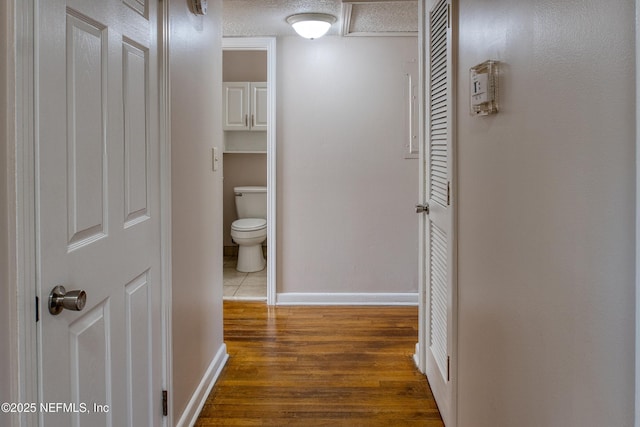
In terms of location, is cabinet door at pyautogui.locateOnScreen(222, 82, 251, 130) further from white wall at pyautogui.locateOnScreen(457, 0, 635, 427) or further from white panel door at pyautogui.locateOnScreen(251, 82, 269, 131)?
white wall at pyautogui.locateOnScreen(457, 0, 635, 427)

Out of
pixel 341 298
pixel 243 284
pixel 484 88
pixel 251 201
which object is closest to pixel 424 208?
pixel 484 88

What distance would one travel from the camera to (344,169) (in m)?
4.16

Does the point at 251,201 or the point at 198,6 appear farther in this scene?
the point at 251,201

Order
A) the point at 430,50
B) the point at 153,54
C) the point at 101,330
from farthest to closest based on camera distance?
1. the point at 430,50
2. the point at 153,54
3. the point at 101,330

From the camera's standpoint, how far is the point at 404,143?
4109mm

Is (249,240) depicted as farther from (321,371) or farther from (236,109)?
(321,371)

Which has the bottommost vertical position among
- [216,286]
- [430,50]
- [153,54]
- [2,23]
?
[216,286]

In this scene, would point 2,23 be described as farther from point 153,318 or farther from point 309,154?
point 309,154

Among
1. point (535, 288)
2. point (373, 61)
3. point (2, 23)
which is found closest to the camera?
point (2, 23)

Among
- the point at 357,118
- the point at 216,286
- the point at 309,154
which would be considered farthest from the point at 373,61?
the point at 216,286

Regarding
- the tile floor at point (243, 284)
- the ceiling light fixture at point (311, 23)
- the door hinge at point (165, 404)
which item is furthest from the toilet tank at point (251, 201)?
the door hinge at point (165, 404)

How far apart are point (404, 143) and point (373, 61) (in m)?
0.65

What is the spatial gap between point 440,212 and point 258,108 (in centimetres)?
354

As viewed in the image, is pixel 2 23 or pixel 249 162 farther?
pixel 249 162
